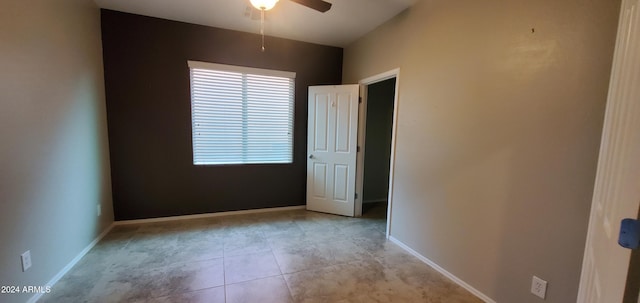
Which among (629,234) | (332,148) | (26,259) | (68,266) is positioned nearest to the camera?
(629,234)

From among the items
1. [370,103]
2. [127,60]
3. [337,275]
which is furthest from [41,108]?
[370,103]

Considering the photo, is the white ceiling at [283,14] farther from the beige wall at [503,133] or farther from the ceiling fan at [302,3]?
the ceiling fan at [302,3]

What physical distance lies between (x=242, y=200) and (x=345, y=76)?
2.54 metres

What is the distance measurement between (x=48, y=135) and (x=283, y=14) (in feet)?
8.13

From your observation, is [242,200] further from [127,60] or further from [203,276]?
[127,60]

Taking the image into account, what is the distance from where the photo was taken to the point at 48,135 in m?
2.01

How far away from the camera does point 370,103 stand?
449 centimetres

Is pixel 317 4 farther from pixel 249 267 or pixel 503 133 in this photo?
pixel 249 267

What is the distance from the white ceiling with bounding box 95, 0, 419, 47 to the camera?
2.71m

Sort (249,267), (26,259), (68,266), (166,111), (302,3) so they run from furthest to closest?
(166,111) → (249,267) → (68,266) → (302,3) → (26,259)

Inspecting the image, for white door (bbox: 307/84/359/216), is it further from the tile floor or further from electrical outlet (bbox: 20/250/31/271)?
electrical outlet (bbox: 20/250/31/271)

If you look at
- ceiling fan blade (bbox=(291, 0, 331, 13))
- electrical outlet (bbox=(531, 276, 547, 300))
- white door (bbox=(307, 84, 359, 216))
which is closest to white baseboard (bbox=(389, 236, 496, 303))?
electrical outlet (bbox=(531, 276, 547, 300))

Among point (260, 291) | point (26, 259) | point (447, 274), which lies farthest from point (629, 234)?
point (26, 259)

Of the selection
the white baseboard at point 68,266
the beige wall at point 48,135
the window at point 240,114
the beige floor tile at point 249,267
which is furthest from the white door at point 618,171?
the window at point 240,114
